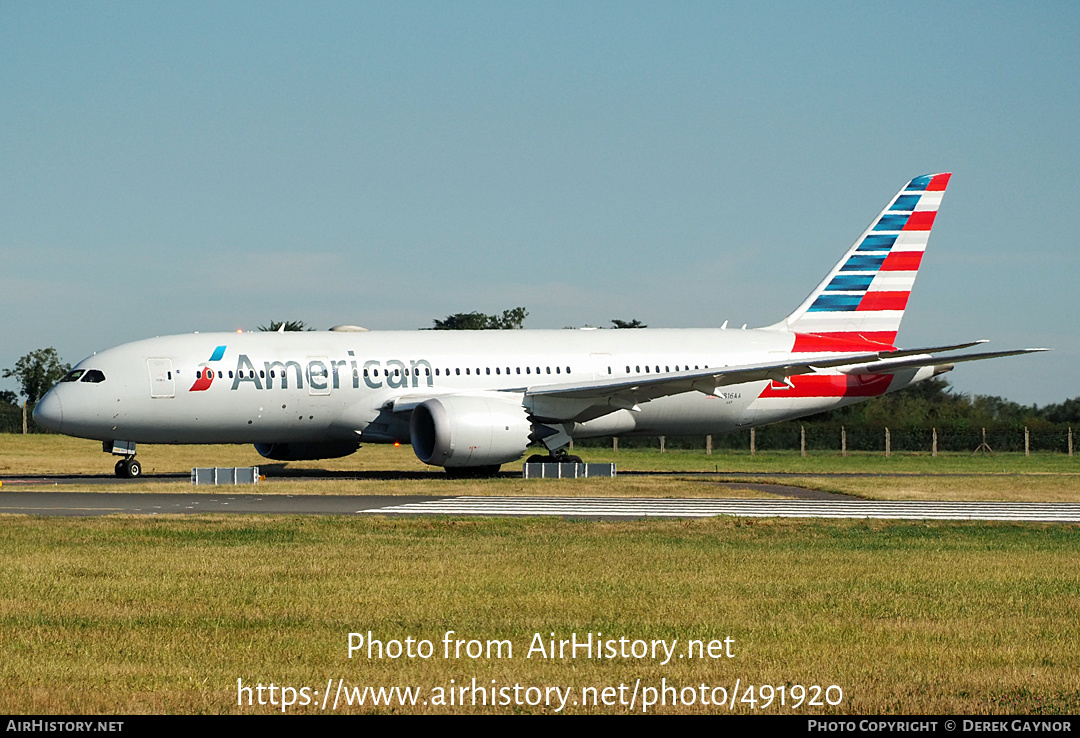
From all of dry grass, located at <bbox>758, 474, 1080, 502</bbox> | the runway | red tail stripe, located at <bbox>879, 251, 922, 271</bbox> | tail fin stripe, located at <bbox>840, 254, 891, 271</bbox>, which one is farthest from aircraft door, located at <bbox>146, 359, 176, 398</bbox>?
red tail stripe, located at <bbox>879, 251, 922, 271</bbox>

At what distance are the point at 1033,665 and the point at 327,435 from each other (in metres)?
26.8

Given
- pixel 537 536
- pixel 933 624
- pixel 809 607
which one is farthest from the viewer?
pixel 537 536

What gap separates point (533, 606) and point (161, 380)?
22.9 m

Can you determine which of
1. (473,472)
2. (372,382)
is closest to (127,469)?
(372,382)

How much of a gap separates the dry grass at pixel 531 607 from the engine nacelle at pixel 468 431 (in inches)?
497

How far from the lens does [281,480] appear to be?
30.6m

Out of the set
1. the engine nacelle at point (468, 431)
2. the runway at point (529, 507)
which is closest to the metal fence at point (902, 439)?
the engine nacelle at point (468, 431)

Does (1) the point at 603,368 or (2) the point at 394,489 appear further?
(1) the point at 603,368

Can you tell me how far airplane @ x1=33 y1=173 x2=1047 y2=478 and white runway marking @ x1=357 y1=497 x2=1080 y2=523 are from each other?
7.36 meters

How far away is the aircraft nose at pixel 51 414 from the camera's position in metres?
31.5

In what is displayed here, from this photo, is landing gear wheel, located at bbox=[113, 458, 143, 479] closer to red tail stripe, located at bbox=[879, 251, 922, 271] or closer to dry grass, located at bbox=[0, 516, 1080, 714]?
dry grass, located at bbox=[0, 516, 1080, 714]

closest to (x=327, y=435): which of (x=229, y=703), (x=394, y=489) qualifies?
(x=394, y=489)

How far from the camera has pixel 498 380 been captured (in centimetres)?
3459

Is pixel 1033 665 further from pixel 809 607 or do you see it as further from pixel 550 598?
pixel 550 598
